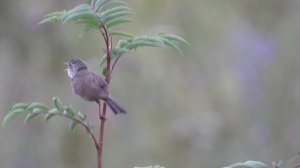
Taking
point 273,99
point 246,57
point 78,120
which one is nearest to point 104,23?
point 78,120

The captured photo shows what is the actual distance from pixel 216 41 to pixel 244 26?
0.29 meters

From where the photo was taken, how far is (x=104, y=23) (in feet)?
6.56

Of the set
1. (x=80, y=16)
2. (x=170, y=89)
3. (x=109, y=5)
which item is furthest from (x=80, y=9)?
(x=170, y=89)

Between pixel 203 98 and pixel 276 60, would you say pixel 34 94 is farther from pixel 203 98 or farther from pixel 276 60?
pixel 276 60

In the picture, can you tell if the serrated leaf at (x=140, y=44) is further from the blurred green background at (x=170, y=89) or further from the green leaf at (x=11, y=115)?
the blurred green background at (x=170, y=89)

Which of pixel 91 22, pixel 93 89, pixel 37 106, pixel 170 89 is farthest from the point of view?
pixel 170 89

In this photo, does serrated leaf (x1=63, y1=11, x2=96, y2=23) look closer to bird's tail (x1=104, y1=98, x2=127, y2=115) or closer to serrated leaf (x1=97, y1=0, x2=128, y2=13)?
serrated leaf (x1=97, y1=0, x2=128, y2=13)

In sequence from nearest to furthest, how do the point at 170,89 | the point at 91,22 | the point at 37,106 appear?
1. the point at 37,106
2. the point at 91,22
3. the point at 170,89

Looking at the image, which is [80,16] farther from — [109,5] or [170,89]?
[170,89]

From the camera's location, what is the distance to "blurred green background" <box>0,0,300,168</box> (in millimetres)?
5988

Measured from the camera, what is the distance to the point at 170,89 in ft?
21.0

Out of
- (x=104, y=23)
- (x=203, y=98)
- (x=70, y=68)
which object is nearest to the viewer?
(x=104, y=23)

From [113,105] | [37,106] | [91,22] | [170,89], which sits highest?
[170,89]

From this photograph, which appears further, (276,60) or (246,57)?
(246,57)
